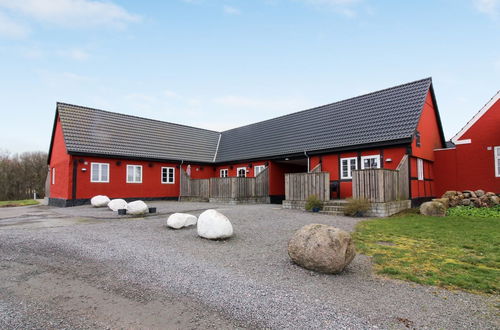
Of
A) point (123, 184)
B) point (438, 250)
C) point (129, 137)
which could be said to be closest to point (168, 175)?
point (123, 184)

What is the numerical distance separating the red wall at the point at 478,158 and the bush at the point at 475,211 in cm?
230

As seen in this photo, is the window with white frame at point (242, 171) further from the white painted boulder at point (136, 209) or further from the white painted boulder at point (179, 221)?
the white painted boulder at point (179, 221)

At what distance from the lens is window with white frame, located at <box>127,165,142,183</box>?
20.3m

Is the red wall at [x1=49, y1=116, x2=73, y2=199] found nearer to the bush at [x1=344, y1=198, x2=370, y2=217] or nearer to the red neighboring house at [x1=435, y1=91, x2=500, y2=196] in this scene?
the bush at [x1=344, y1=198, x2=370, y2=217]

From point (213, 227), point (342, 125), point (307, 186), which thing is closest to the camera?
point (213, 227)

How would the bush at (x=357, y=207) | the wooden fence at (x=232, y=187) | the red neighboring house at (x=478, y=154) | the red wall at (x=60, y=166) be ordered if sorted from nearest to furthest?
the bush at (x=357, y=207) → the red neighboring house at (x=478, y=154) → the red wall at (x=60, y=166) → the wooden fence at (x=232, y=187)

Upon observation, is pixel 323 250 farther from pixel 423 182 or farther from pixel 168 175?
pixel 168 175

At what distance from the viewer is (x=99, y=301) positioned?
393 cm

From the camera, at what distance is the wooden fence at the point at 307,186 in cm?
1370

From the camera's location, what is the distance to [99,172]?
19.0 meters

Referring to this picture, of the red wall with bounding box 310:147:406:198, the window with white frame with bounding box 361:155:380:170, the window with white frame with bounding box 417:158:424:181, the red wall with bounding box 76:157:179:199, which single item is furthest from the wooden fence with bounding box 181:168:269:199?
the window with white frame with bounding box 417:158:424:181

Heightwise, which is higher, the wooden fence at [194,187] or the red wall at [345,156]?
the red wall at [345,156]

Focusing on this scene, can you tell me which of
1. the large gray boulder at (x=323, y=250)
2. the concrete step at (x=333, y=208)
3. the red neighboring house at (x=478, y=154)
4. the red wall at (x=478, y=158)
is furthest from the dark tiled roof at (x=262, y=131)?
the large gray boulder at (x=323, y=250)

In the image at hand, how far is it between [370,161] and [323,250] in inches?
439
